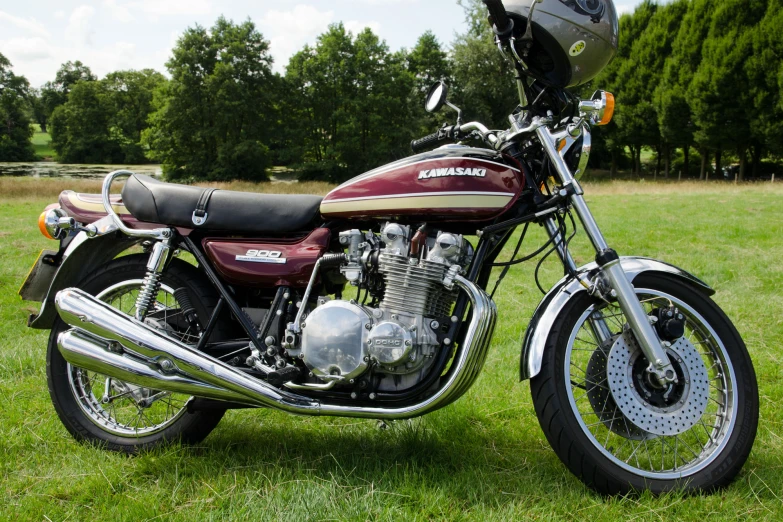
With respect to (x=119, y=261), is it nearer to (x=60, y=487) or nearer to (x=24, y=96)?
(x=60, y=487)

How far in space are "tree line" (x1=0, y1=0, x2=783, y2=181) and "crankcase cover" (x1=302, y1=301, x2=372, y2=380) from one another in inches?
1482

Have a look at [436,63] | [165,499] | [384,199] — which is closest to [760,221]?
[384,199]

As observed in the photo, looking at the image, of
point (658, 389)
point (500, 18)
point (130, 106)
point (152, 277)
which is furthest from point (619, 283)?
point (130, 106)

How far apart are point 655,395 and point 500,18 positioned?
1769 mm

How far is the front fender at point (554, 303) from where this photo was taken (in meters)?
2.55

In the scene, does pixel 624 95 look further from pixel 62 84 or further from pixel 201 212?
pixel 62 84

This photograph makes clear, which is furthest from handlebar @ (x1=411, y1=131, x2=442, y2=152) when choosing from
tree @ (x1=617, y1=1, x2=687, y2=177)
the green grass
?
the green grass

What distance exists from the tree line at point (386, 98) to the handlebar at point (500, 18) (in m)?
37.2

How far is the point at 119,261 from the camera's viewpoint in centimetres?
319

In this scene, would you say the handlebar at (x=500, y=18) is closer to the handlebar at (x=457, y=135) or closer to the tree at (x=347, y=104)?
the handlebar at (x=457, y=135)

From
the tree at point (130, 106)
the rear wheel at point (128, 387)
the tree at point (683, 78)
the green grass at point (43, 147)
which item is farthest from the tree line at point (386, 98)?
the rear wheel at point (128, 387)

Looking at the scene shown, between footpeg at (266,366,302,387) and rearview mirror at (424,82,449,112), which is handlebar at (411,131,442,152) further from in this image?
footpeg at (266,366,302,387)

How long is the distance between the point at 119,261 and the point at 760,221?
38.6 ft

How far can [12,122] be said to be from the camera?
55.4 m
